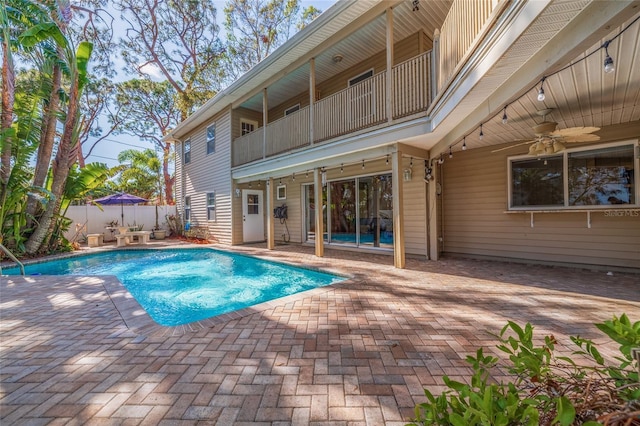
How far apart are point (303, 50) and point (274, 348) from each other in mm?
7187

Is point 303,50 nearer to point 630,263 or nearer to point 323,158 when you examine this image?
point 323,158

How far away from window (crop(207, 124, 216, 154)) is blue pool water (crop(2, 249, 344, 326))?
4.95 metres

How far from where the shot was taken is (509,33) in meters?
2.53

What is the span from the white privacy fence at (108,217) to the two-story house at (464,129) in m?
6.87

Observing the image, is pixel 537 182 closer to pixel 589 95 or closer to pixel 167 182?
pixel 589 95

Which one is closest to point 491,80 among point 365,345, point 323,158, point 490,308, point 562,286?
point 490,308

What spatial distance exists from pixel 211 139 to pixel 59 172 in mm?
5447

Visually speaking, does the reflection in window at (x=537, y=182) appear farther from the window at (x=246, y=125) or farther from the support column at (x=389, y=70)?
the window at (x=246, y=125)

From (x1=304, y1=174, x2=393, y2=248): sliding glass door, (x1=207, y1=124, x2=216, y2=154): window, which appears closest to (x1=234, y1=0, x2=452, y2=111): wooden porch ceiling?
(x1=207, y1=124, x2=216, y2=154): window

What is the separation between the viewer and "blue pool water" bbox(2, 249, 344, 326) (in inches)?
188

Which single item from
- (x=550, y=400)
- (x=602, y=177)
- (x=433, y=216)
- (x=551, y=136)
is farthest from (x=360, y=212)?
(x=550, y=400)

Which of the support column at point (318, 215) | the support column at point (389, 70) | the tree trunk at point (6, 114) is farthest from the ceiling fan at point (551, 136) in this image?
the tree trunk at point (6, 114)

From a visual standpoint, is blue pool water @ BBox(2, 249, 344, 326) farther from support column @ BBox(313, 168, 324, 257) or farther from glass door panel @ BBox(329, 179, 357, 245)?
glass door panel @ BBox(329, 179, 357, 245)

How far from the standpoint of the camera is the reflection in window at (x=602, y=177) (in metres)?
5.29
